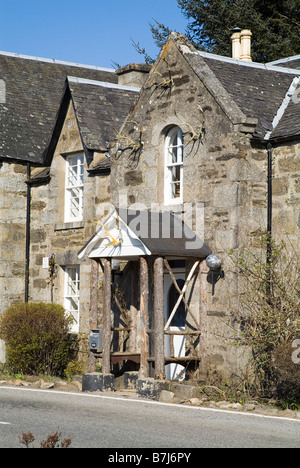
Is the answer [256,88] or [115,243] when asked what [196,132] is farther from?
[115,243]

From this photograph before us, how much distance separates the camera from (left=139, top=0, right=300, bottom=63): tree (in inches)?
1101

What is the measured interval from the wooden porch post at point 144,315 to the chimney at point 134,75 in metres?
8.67

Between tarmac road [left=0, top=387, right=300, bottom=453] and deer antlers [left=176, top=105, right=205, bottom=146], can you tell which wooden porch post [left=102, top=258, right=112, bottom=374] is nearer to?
tarmac road [left=0, top=387, right=300, bottom=453]

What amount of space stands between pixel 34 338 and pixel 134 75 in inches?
333

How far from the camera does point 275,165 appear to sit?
15.5 metres

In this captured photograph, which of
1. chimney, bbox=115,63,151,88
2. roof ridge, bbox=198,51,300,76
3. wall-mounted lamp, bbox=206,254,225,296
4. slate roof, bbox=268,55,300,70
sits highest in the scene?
chimney, bbox=115,63,151,88

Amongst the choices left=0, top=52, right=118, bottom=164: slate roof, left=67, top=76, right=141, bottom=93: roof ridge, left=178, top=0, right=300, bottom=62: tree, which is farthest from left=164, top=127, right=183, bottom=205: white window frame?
left=178, top=0, right=300, bottom=62: tree

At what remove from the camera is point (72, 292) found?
2000 centimetres

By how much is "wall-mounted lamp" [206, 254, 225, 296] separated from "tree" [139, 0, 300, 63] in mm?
13823

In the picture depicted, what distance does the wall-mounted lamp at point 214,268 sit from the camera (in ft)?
49.9

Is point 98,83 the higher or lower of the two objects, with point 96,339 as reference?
higher

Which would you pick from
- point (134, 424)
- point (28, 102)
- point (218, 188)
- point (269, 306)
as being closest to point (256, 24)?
point (28, 102)
